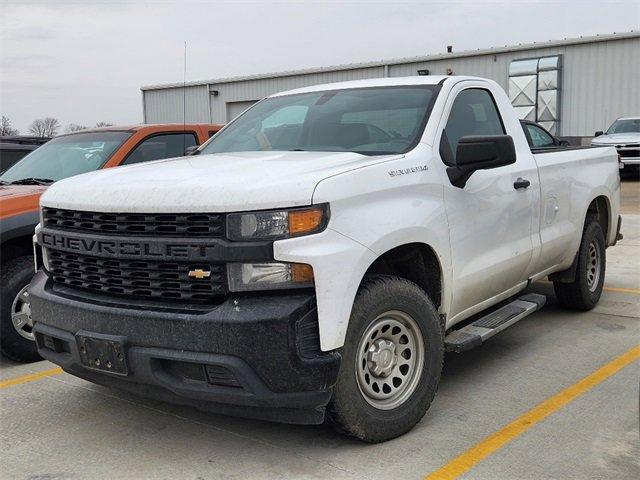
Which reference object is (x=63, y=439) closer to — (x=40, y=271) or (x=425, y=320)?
(x=40, y=271)

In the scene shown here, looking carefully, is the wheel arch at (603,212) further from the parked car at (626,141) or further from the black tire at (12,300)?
the parked car at (626,141)

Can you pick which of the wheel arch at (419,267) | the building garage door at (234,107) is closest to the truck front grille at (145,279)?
the wheel arch at (419,267)

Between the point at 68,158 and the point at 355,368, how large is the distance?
12.7ft

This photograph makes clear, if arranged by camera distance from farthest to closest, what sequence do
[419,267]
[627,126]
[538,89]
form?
[538,89]
[627,126]
[419,267]

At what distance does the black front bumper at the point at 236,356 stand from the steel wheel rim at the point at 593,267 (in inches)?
152

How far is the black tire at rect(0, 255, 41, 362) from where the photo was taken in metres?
5.00

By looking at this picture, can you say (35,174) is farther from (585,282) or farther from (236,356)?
(585,282)

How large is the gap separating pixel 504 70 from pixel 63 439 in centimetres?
2414

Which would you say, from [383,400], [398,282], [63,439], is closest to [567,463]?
[383,400]

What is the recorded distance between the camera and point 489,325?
4516 millimetres

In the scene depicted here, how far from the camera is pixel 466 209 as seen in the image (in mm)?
4191

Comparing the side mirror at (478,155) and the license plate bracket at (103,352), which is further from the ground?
the side mirror at (478,155)

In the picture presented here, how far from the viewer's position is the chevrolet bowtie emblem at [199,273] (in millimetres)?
3211

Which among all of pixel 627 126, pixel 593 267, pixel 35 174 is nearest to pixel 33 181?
pixel 35 174
